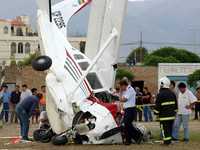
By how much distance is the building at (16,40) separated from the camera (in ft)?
456

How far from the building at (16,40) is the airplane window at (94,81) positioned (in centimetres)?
11414

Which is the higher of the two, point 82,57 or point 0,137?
point 82,57

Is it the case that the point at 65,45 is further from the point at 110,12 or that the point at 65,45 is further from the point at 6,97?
the point at 6,97

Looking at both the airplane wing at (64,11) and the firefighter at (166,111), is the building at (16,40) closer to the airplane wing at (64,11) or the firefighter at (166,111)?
the airplane wing at (64,11)

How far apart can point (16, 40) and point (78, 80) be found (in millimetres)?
132345

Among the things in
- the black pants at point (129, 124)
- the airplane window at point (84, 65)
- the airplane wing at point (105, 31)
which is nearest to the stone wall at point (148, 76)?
the airplane wing at point (105, 31)

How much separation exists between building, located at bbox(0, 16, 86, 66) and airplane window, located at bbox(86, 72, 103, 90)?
374 ft

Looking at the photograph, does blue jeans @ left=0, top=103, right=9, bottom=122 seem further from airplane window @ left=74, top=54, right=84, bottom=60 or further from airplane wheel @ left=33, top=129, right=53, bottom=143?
airplane wheel @ left=33, top=129, right=53, bottom=143

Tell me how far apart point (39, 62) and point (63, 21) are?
3741 millimetres

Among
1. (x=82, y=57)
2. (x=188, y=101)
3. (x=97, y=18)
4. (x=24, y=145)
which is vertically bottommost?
(x=24, y=145)

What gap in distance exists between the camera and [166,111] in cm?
1611

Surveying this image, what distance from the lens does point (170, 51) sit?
10200 cm

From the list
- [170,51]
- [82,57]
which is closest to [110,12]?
[82,57]

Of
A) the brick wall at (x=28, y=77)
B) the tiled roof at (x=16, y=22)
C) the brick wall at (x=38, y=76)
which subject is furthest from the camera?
the tiled roof at (x=16, y=22)
